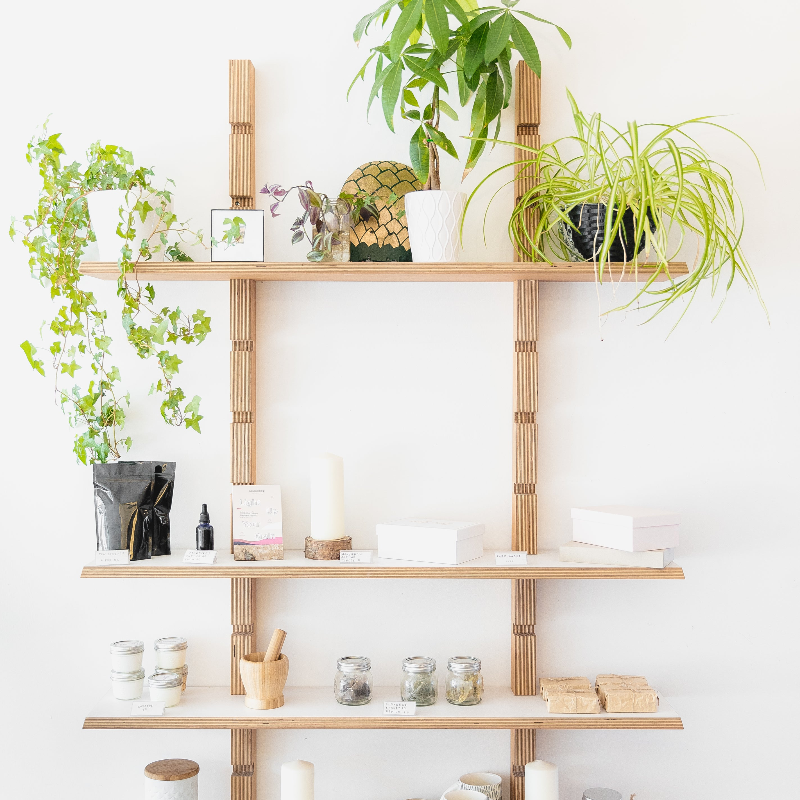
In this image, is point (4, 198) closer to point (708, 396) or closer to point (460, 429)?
point (460, 429)

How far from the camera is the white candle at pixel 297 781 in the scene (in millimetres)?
1790

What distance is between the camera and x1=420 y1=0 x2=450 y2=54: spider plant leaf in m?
1.63

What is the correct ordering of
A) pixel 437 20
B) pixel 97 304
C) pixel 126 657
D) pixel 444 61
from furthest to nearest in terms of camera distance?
pixel 97 304 → pixel 126 657 → pixel 444 61 → pixel 437 20

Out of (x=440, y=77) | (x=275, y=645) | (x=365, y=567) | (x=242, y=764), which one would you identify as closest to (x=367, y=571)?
(x=365, y=567)

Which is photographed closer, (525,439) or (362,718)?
(362,718)

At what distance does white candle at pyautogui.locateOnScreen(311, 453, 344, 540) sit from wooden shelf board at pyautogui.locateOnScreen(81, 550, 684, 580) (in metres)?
0.09

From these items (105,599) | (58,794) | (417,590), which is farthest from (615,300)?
(58,794)

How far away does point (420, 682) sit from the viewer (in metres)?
1.84

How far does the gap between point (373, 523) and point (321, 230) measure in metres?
0.71

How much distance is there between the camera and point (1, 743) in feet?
6.51

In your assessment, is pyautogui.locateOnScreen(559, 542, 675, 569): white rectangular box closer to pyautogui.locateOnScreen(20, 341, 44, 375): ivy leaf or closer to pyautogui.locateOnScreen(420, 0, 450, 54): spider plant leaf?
pyautogui.locateOnScreen(420, 0, 450, 54): spider plant leaf

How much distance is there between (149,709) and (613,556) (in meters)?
1.07

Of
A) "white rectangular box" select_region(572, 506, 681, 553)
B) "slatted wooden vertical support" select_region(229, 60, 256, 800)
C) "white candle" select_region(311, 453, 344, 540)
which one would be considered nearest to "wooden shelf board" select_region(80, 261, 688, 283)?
"slatted wooden vertical support" select_region(229, 60, 256, 800)

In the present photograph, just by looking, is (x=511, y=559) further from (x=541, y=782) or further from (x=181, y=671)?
(x=181, y=671)
